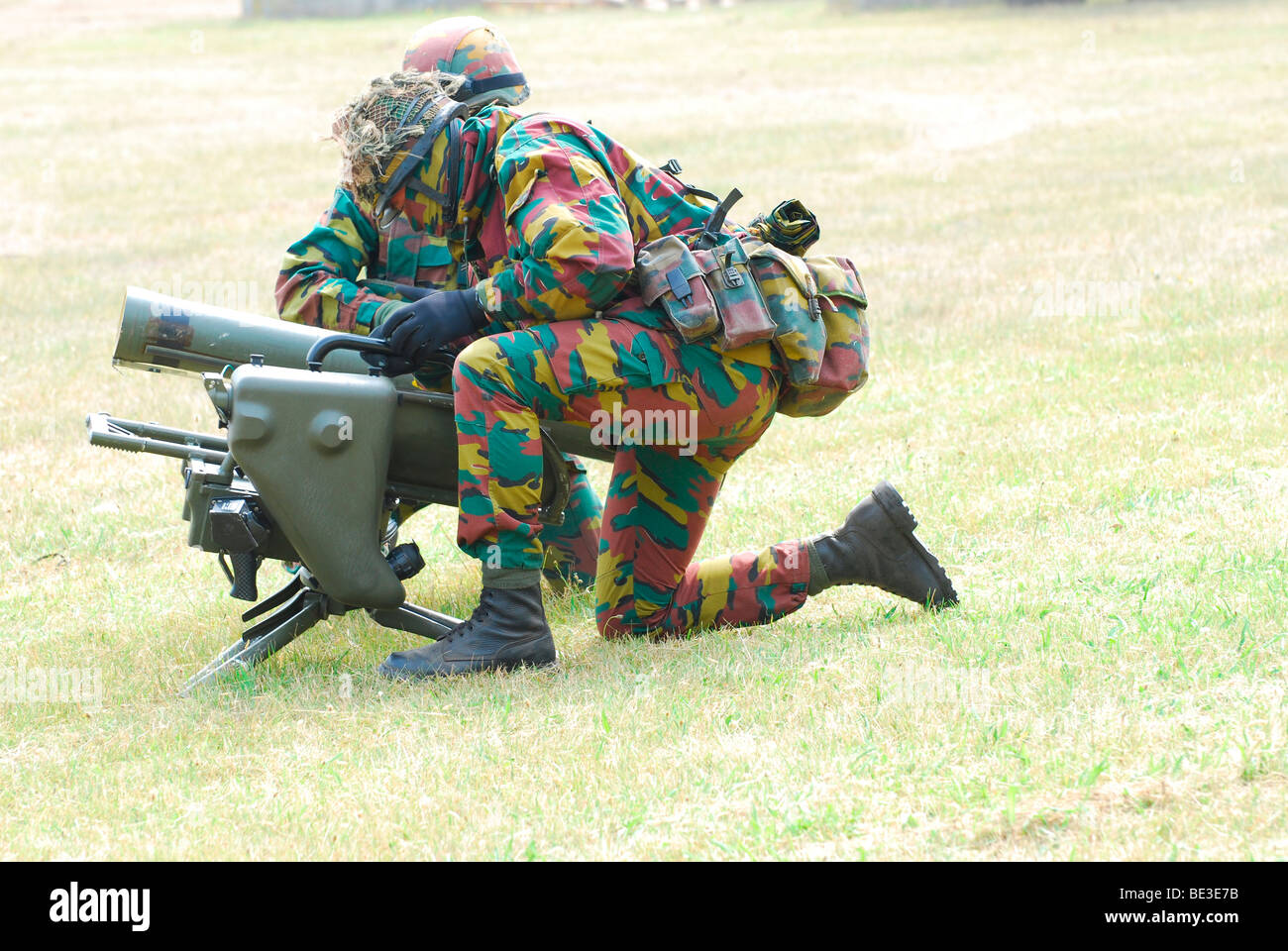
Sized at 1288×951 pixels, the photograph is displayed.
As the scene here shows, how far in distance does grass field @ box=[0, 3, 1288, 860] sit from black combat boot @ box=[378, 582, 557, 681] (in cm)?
9

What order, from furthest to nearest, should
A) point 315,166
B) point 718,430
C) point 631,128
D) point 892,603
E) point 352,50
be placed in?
1. point 352,50
2. point 631,128
3. point 315,166
4. point 892,603
5. point 718,430

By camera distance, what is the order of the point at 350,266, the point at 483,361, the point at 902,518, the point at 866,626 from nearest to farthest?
the point at 483,361 < the point at 902,518 < the point at 866,626 < the point at 350,266

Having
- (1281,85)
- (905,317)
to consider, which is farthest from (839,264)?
(1281,85)

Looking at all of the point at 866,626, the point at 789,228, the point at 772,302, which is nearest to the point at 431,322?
the point at 772,302

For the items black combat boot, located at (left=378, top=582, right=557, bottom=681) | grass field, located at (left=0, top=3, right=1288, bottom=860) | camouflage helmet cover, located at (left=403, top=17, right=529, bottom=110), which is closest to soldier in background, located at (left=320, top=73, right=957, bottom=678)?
black combat boot, located at (left=378, top=582, right=557, bottom=681)

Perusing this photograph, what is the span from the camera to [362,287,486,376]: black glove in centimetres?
434

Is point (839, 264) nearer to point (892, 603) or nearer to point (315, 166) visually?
A: point (892, 603)

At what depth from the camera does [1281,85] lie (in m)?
21.2

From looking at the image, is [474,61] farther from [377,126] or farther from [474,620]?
[474,620]

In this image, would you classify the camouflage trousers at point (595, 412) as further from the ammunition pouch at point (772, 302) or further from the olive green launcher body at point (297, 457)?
the olive green launcher body at point (297, 457)

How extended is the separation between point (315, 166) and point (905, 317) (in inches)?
468

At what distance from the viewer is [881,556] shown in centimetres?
467

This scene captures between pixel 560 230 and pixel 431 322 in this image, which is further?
pixel 431 322

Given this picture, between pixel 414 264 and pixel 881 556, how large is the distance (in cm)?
220
